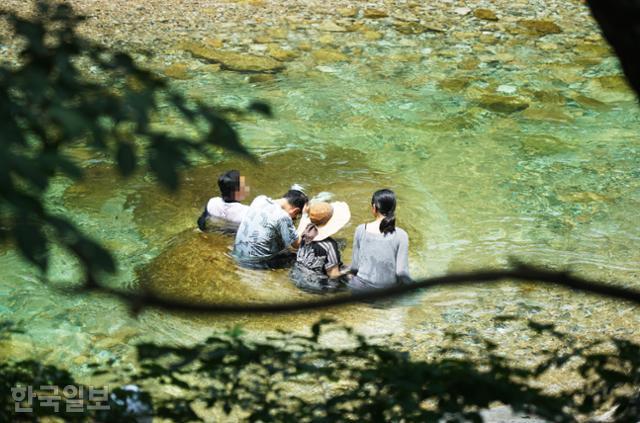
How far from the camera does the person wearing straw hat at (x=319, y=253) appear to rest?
23.6 feet

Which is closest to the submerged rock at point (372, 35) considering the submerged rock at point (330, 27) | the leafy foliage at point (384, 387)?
the submerged rock at point (330, 27)

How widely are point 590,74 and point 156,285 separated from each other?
24.2ft

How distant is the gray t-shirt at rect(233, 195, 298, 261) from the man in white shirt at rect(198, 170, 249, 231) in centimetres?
28

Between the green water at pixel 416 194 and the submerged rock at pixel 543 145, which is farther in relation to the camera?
the submerged rock at pixel 543 145

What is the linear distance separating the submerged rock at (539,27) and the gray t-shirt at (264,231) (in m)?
7.62

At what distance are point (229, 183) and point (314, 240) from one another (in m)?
0.99

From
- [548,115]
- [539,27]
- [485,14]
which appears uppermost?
[485,14]

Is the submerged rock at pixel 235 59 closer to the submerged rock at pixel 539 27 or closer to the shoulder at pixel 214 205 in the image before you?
the submerged rock at pixel 539 27

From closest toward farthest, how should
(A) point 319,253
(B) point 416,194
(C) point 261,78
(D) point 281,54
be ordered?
1. (A) point 319,253
2. (B) point 416,194
3. (C) point 261,78
4. (D) point 281,54

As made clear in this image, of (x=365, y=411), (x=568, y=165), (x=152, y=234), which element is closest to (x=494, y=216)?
(x=568, y=165)

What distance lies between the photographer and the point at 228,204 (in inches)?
311

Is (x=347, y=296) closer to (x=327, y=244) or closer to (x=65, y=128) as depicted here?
(x=65, y=128)

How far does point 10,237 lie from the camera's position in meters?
2.50

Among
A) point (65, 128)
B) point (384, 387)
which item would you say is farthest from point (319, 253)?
point (65, 128)
